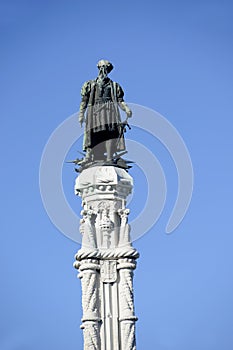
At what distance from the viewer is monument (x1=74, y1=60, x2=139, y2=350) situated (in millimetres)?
44562

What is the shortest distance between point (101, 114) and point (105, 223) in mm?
3803

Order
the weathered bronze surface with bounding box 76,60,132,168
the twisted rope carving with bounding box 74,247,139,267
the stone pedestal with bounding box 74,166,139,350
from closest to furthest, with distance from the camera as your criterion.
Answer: the stone pedestal with bounding box 74,166,139,350, the twisted rope carving with bounding box 74,247,139,267, the weathered bronze surface with bounding box 76,60,132,168

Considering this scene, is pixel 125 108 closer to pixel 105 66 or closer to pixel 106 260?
pixel 105 66

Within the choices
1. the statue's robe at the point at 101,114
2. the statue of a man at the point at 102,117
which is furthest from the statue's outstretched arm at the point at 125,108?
the statue's robe at the point at 101,114

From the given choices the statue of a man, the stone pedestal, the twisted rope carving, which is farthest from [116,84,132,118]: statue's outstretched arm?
the twisted rope carving

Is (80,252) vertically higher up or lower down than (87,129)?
lower down

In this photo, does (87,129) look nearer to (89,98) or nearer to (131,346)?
(89,98)

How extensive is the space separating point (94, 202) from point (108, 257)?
1.86 m

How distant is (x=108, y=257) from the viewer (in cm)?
4519

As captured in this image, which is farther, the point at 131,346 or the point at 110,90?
the point at 110,90

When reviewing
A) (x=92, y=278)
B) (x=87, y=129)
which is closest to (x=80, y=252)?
(x=92, y=278)

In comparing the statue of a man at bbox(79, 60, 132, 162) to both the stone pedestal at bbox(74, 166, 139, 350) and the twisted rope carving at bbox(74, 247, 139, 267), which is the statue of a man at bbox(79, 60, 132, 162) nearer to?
the stone pedestal at bbox(74, 166, 139, 350)

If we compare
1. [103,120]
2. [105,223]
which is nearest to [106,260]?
[105,223]

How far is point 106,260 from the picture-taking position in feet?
148
